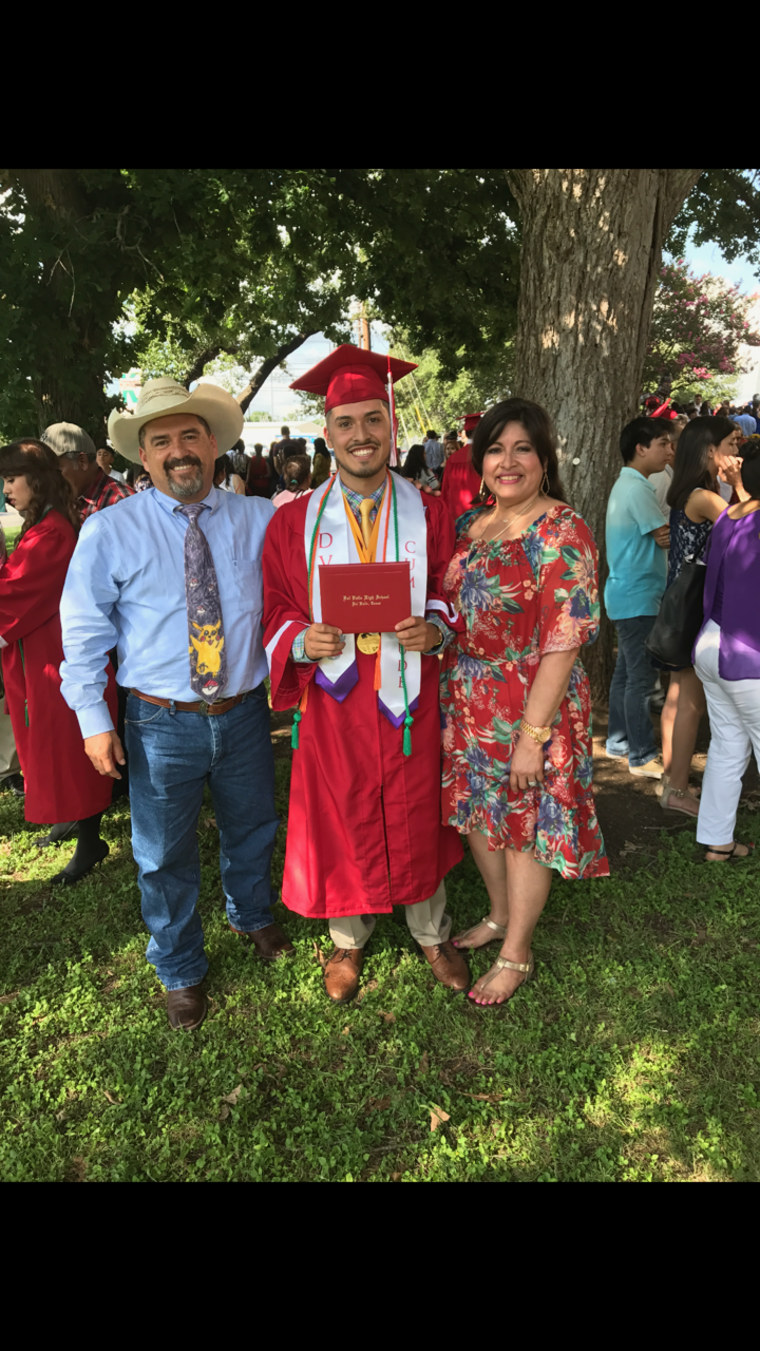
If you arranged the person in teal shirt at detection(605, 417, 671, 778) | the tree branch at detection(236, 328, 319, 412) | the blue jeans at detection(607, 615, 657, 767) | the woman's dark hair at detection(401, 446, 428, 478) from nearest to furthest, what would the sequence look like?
1. the person in teal shirt at detection(605, 417, 671, 778)
2. the blue jeans at detection(607, 615, 657, 767)
3. the woman's dark hair at detection(401, 446, 428, 478)
4. the tree branch at detection(236, 328, 319, 412)

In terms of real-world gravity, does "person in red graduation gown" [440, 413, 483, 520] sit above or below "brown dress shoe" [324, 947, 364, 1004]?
above

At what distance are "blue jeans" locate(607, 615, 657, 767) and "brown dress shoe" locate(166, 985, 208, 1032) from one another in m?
3.11

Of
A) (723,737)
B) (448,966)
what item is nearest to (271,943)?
(448,966)

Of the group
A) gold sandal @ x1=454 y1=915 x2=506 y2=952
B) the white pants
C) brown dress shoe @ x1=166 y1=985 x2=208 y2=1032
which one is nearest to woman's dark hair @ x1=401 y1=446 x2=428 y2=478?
the white pants

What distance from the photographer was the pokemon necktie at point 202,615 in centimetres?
296

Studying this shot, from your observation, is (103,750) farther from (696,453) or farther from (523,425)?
(696,453)

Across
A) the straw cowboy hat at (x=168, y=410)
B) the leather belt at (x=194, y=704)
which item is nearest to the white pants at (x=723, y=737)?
the leather belt at (x=194, y=704)

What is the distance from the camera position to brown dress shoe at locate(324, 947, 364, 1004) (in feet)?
10.8

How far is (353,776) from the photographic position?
3.11 m

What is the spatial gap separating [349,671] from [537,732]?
71 cm

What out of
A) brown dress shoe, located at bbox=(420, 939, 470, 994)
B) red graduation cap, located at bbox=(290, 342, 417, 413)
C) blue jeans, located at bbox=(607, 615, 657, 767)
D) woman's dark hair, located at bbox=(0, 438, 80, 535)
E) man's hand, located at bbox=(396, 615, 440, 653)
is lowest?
brown dress shoe, located at bbox=(420, 939, 470, 994)

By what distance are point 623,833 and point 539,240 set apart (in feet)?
12.6

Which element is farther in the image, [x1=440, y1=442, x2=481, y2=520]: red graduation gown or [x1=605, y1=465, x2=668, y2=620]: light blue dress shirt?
[x1=605, y1=465, x2=668, y2=620]: light blue dress shirt

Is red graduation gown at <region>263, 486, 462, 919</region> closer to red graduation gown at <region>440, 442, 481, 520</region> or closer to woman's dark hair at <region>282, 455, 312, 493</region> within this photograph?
red graduation gown at <region>440, 442, 481, 520</region>
